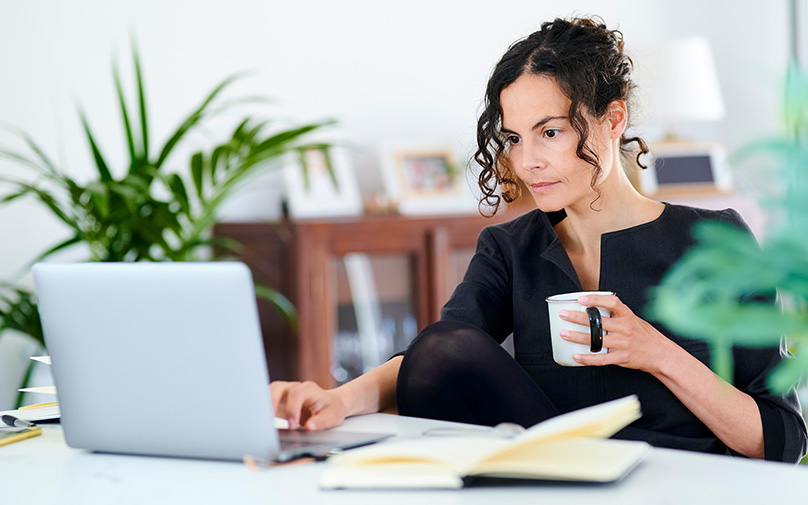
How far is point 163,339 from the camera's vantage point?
0.85m

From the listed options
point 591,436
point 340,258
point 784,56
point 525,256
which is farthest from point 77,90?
point 784,56

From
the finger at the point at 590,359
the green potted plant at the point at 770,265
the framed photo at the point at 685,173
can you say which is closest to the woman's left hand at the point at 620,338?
the finger at the point at 590,359

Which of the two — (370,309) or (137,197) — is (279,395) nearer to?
(137,197)

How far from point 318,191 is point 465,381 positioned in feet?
6.85

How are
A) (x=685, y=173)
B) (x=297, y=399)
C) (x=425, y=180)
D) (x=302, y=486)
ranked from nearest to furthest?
(x=302, y=486) < (x=297, y=399) < (x=425, y=180) < (x=685, y=173)

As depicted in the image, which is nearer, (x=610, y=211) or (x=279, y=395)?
(x=279, y=395)

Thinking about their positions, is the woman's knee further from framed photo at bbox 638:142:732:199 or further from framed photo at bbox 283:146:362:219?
framed photo at bbox 638:142:732:199

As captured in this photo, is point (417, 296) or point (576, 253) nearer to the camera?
point (576, 253)

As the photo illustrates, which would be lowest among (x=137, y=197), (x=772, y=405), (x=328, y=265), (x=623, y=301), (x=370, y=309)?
(x=370, y=309)

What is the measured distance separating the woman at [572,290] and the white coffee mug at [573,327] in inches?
0.4

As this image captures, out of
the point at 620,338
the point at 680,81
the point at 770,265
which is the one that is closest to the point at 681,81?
the point at 680,81

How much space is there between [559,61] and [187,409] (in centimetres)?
85

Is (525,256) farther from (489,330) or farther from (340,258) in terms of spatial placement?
(340,258)

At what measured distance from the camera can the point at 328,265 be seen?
3.00 m
